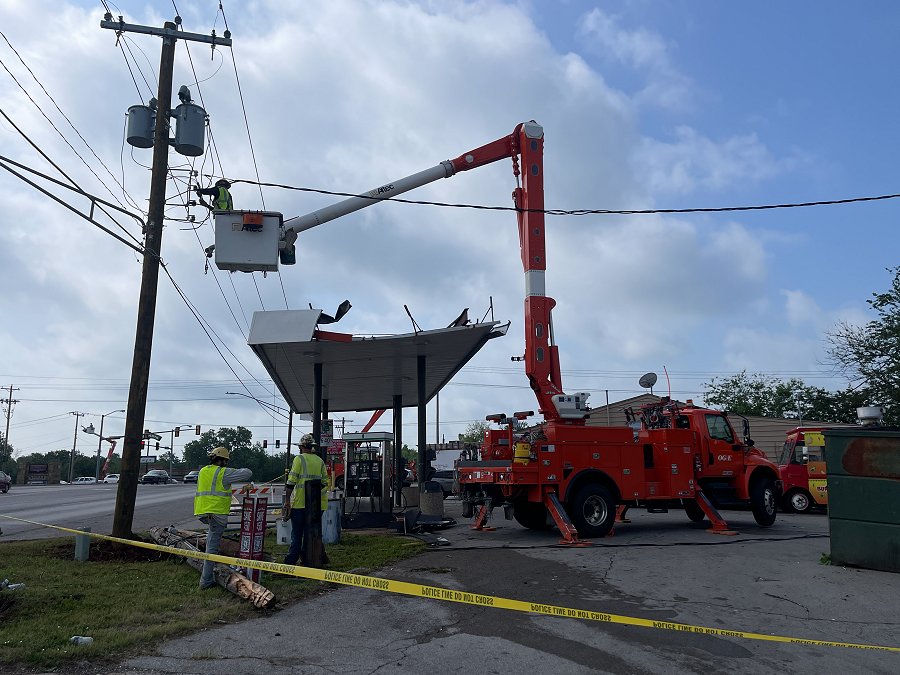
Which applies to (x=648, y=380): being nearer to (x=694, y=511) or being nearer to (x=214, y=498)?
(x=694, y=511)

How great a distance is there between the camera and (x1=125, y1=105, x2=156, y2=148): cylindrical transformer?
12320 millimetres

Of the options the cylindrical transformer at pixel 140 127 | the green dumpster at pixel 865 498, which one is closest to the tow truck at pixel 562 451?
the cylindrical transformer at pixel 140 127

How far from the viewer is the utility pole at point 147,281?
11250mm

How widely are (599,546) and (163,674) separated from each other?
28.0 feet

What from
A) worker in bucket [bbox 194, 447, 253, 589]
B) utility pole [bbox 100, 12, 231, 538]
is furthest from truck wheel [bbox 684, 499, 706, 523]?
utility pole [bbox 100, 12, 231, 538]

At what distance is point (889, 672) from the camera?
547 cm

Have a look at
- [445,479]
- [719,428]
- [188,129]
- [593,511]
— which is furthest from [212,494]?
[445,479]

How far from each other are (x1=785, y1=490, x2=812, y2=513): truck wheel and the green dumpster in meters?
10.9

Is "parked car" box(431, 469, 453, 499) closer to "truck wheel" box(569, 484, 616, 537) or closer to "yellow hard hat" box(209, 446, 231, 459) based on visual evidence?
"truck wheel" box(569, 484, 616, 537)

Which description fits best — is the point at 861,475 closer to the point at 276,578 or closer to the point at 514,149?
the point at 276,578

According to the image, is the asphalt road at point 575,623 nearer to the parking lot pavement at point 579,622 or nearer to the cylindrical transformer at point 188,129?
the parking lot pavement at point 579,622

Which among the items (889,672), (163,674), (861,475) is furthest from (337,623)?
(861,475)

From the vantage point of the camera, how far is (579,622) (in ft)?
22.2

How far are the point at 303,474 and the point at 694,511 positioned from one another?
32.7ft
